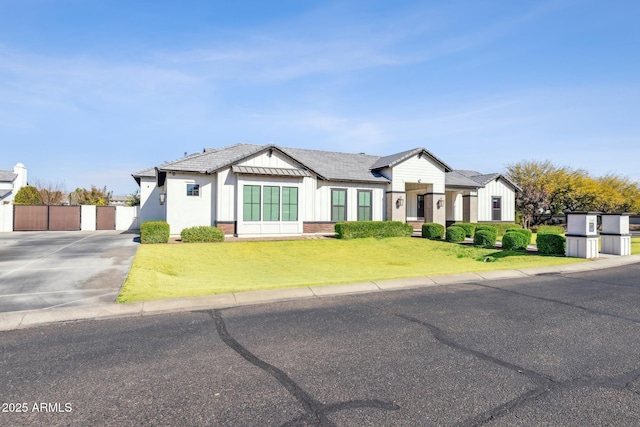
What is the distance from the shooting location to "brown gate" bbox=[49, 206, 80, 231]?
29609 millimetres

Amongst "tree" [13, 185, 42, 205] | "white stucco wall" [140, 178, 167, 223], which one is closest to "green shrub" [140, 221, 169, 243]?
"white stucco wall" [140, 178, 167, 223]

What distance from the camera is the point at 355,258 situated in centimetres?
1666

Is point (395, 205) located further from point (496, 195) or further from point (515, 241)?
point (496, 195)

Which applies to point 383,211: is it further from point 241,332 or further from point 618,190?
point 618,190

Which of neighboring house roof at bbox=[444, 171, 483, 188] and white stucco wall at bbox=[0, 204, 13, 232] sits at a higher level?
neighboring house roof at bbox=[444, 171, 483, 188]

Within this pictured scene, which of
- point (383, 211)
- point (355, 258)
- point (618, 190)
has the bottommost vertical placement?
point (355, 258)

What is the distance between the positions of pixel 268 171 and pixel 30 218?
2226cm

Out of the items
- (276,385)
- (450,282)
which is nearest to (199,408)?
(276,385)

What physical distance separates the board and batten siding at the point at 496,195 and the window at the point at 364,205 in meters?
11.1

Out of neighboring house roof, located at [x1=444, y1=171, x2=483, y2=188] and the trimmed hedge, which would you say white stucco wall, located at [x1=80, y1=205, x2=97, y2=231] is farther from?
neighboring house roof, located at [x1=444, y1=171, x2=483, y2=188]

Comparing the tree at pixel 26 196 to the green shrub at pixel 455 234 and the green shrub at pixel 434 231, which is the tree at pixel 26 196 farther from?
the green shrub at pixel 455 234

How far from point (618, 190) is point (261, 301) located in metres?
48.8

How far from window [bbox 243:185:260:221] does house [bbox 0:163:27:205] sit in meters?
33.1

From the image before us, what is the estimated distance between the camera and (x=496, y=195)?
3077cm
